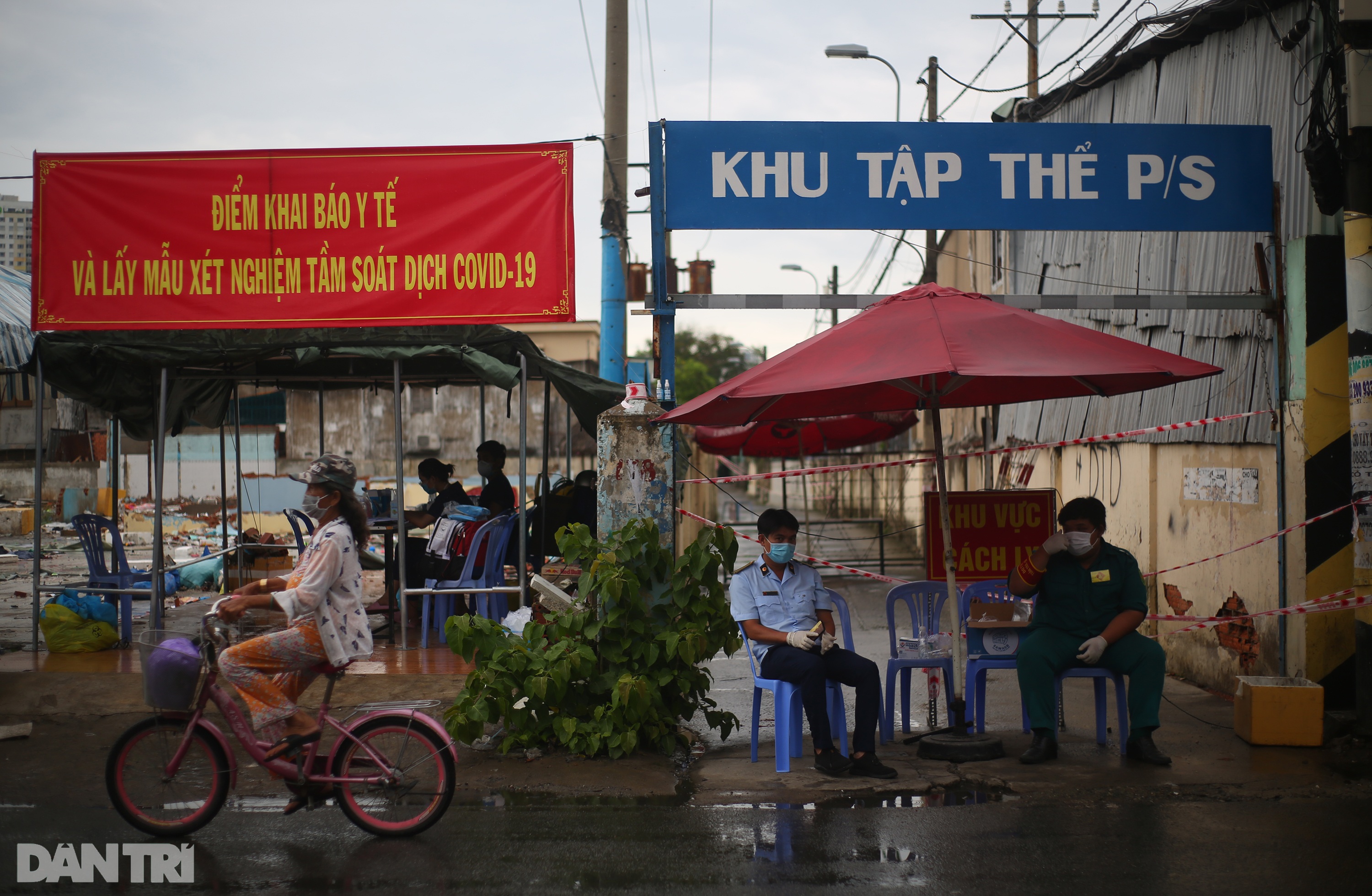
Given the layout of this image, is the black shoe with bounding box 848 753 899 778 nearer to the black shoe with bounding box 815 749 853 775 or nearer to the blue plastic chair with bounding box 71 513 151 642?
the black shoe with bounding box 815 749 853 775

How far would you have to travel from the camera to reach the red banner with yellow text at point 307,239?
7.84 meters

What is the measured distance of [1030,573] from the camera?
599 centimetres

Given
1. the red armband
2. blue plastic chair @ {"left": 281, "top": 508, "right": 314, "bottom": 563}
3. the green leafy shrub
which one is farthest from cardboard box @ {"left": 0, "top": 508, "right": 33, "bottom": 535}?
the red armband

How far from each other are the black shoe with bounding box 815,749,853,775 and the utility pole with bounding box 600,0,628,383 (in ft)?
19.5

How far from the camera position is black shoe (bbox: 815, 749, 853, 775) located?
5.69 m

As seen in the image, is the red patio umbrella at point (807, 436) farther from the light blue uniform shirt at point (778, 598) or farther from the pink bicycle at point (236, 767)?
the pink bicycle at point (236, 767)

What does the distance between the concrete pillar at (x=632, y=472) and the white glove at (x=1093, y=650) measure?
2.44m

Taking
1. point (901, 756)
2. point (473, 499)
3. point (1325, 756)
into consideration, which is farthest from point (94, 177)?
point (1325, 756)

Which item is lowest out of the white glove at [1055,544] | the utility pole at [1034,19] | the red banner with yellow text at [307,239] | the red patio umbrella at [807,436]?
the white glove at [1055,544]

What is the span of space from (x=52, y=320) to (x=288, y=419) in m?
27.0

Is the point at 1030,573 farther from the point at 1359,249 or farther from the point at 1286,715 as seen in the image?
the point at 1359,249

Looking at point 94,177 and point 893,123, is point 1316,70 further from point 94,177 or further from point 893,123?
point 94,177

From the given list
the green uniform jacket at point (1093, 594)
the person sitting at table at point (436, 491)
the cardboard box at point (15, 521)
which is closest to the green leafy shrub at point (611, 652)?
the green uniform jacket at point (1093, 594)

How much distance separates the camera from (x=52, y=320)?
7859 millimetres
